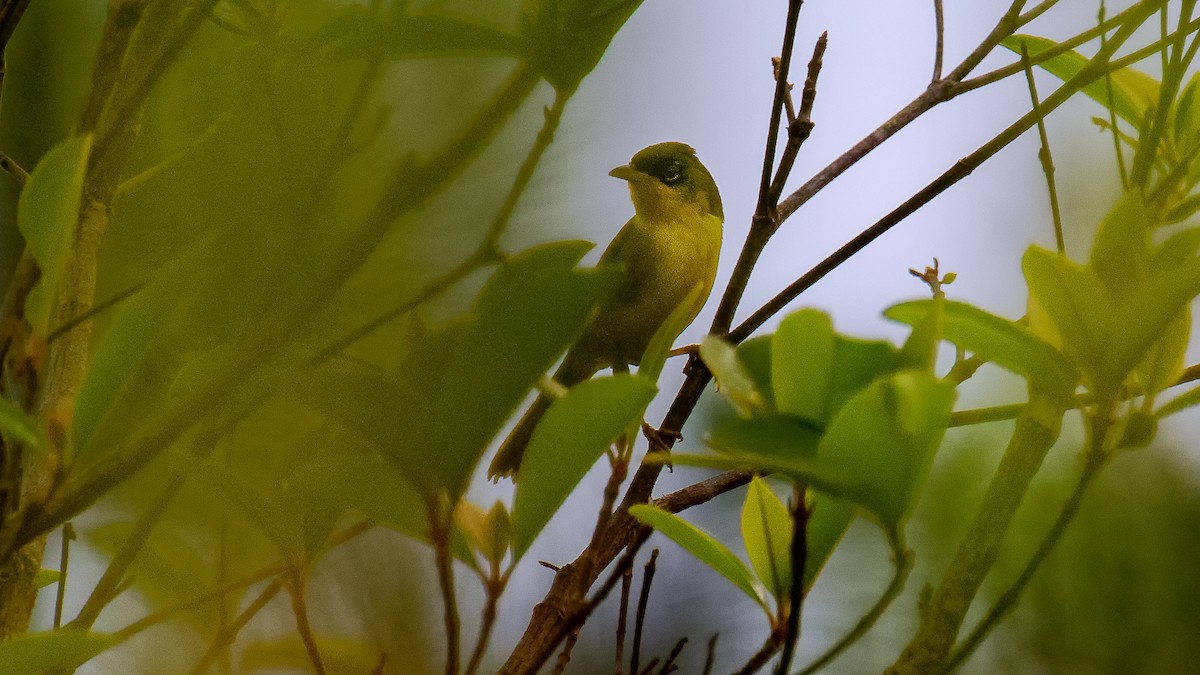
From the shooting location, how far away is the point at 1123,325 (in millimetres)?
367

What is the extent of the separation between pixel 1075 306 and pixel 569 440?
199 millimetres

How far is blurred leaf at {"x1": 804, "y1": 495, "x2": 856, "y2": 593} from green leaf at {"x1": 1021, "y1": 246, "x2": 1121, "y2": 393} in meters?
0.12

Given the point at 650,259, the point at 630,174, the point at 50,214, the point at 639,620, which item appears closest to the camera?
the point at 50,214

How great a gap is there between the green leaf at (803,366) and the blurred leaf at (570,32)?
0.17 meters

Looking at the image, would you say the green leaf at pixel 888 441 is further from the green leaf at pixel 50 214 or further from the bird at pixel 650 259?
the bird at pixel 650 259

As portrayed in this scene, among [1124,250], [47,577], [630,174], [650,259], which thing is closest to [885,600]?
[1124,250]

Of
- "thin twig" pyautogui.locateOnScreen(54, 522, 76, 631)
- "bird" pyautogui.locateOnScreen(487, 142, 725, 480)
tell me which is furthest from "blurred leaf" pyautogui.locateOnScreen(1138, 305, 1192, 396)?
"bird" pyautogui.locateOnScreen(487, 142, 725, 480)

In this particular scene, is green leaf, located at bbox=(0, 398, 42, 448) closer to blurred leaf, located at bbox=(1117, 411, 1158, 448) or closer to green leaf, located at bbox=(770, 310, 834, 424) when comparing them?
green leaf, located at bbox=(770, 310, 834, 424)

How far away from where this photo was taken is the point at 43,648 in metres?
0.40

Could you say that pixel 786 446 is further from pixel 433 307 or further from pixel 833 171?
pixel 833 171

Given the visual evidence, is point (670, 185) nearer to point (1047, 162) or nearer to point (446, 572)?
point (1047, 162)

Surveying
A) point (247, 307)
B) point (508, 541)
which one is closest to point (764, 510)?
point (508, 541)

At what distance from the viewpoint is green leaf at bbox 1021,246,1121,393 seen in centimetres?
37

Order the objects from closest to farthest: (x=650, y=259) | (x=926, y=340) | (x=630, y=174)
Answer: (x=926, y=340) < (x=650, y=259) < (x=630, y=174)
